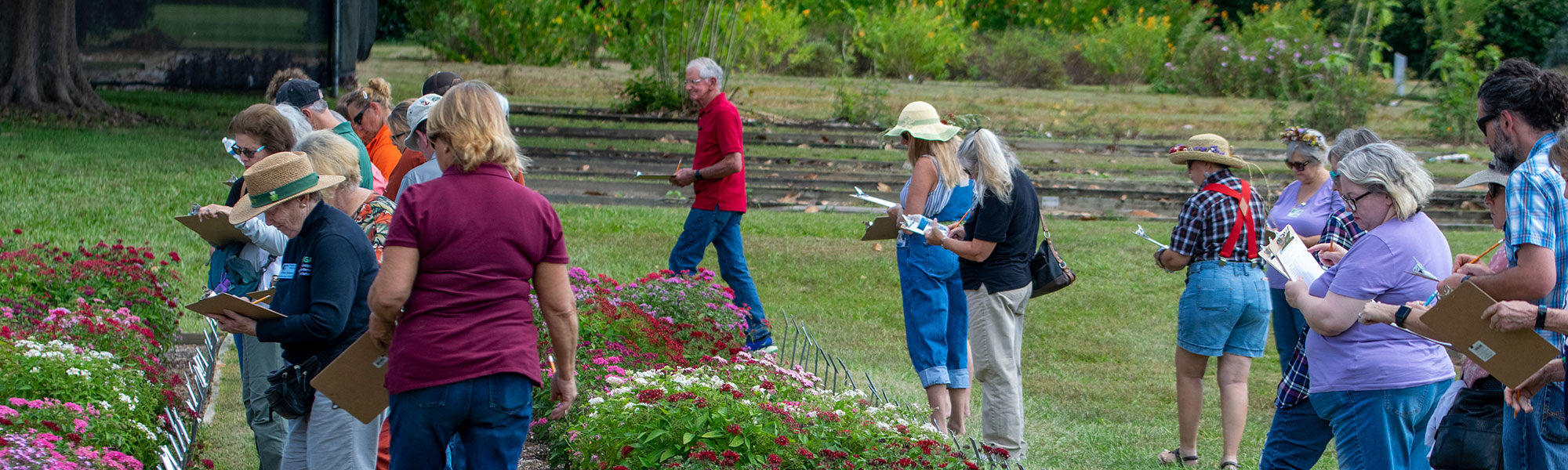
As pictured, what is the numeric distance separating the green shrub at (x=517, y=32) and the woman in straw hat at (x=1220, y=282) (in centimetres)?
2091

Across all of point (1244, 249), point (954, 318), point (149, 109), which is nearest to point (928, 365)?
point (954, 318)

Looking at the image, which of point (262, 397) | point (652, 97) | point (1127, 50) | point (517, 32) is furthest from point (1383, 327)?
point (1127, 50)

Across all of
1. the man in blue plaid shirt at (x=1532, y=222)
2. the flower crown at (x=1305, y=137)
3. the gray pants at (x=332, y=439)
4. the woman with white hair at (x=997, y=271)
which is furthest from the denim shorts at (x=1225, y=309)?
the gray pants at (x=332, y=439)

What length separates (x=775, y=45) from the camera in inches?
1222

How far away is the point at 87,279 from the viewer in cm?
669

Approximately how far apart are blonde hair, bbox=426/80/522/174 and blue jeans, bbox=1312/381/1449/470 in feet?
9.46

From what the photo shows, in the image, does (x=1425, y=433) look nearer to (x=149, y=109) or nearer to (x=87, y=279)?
(x=87, y=279)

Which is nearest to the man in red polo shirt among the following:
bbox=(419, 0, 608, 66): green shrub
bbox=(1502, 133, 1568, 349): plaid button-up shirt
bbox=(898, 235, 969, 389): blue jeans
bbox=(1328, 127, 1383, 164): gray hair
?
bbox=(898, 235, 969, 389): blue jeans

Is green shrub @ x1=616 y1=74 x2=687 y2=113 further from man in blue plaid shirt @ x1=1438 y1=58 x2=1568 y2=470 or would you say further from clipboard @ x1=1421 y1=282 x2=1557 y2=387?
clipboard @ x1=1421 y1=282 x2=1557 y2=387

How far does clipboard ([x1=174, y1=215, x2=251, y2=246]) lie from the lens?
4449mm

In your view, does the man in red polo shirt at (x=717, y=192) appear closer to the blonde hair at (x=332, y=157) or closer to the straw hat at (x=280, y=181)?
the blonde hair at (x=332, y=157)

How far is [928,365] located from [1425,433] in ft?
7.89

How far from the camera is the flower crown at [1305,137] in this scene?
6.07 metres

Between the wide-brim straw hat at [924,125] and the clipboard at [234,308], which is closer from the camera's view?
the clipboard at [234,308]
